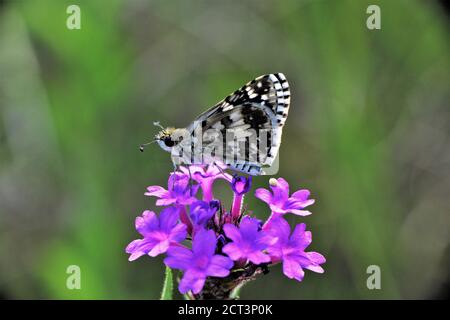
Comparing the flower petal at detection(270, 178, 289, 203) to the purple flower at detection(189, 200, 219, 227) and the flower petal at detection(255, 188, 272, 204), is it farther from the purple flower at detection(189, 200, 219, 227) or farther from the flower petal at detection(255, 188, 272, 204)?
the purple flower at detection(189, 200, 219, 227)

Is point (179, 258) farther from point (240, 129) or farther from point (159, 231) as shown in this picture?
point (240, 129)

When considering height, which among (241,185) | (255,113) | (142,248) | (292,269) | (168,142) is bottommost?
(292,269)

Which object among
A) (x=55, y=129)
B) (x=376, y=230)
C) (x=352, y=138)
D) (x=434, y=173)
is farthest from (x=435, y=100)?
(x=55, y=129)

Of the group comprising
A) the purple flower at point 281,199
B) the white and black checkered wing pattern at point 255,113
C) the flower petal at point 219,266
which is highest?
the white and black checkered wing pattern at point 255,113

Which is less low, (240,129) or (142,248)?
(240,129)

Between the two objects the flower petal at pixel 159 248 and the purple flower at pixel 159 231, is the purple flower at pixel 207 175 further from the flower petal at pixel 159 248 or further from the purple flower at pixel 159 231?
the flower petal at pixel 159 248

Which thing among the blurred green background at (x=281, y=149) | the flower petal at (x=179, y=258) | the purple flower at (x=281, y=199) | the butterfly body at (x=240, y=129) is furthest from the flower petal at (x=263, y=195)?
the blurred green background at (x=281, y=149)

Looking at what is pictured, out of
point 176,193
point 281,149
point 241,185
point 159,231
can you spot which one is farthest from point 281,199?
point 281,149
